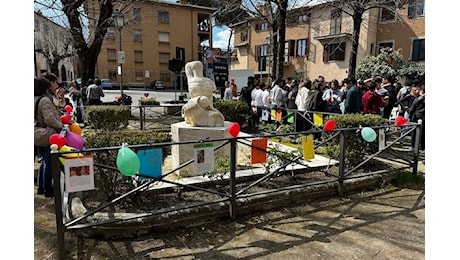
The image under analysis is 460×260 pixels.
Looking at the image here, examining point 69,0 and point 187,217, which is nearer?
point 187,217

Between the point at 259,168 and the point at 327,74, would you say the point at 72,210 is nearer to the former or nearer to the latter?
the point at 259,168

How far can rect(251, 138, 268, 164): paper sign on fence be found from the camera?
3916mm

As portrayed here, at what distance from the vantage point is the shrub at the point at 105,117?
28.0ft

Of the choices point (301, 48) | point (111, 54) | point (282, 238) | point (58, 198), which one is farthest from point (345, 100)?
point (111, 54)

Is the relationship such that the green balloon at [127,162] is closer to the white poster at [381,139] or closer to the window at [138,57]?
the white poster at [381,139]

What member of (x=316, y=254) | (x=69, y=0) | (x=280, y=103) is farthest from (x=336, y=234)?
(x=69, y=0)

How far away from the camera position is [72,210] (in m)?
3.34

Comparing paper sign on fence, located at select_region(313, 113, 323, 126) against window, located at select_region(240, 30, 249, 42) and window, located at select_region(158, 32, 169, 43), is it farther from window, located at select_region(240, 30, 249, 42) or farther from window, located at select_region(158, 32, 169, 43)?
window, located at select_region(158, 32, 169, 43)

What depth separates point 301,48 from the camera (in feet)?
107

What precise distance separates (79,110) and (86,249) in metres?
8.52

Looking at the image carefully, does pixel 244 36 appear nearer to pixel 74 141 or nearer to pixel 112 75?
pixel 112 75

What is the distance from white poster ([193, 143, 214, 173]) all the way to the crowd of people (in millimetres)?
4724

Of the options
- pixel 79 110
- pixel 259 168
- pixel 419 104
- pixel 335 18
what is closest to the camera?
pixel 259 168

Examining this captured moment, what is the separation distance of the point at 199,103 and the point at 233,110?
4.06 m
